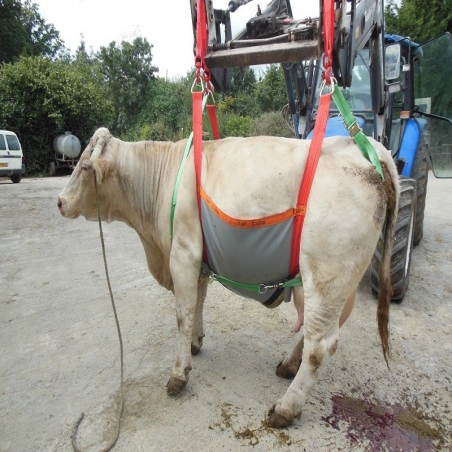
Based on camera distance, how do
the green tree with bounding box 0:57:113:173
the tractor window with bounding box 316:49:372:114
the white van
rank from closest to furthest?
1. the tractor window with bounding box 316:49:372:114
2. the white van
3. the green tree with bounding box 0:57:113:173

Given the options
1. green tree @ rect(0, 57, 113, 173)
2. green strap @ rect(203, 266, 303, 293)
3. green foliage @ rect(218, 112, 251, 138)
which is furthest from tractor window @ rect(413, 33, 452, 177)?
green tree @ rect(0, 57, 113, 173)

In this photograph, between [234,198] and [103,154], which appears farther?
[103,154]

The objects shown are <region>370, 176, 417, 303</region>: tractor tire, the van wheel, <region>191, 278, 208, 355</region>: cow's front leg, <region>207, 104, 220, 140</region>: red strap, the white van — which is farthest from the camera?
the van wheel

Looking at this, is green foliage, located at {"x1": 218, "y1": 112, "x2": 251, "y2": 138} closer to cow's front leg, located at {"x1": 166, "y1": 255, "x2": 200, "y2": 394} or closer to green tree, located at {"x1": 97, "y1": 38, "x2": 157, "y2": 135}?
green tree, located at {"x1": 97, "y1": 38, "x2": 157, "y2": 135}

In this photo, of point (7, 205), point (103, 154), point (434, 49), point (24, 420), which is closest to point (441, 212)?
point (434, 49)

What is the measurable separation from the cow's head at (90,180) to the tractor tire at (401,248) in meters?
2.58

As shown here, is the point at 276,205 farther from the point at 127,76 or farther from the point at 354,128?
the point at 127,76

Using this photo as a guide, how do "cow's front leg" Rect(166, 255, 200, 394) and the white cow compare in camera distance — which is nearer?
the white cow

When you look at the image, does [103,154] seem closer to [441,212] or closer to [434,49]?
[434,49]

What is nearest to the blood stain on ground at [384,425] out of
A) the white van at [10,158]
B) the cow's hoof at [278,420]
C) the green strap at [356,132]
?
the cow's hoof at [278,420]

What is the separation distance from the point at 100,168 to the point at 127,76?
1176 inches

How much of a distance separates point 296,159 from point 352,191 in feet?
1.19

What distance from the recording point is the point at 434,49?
5.39 metres

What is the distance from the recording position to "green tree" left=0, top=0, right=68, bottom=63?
28422mm
